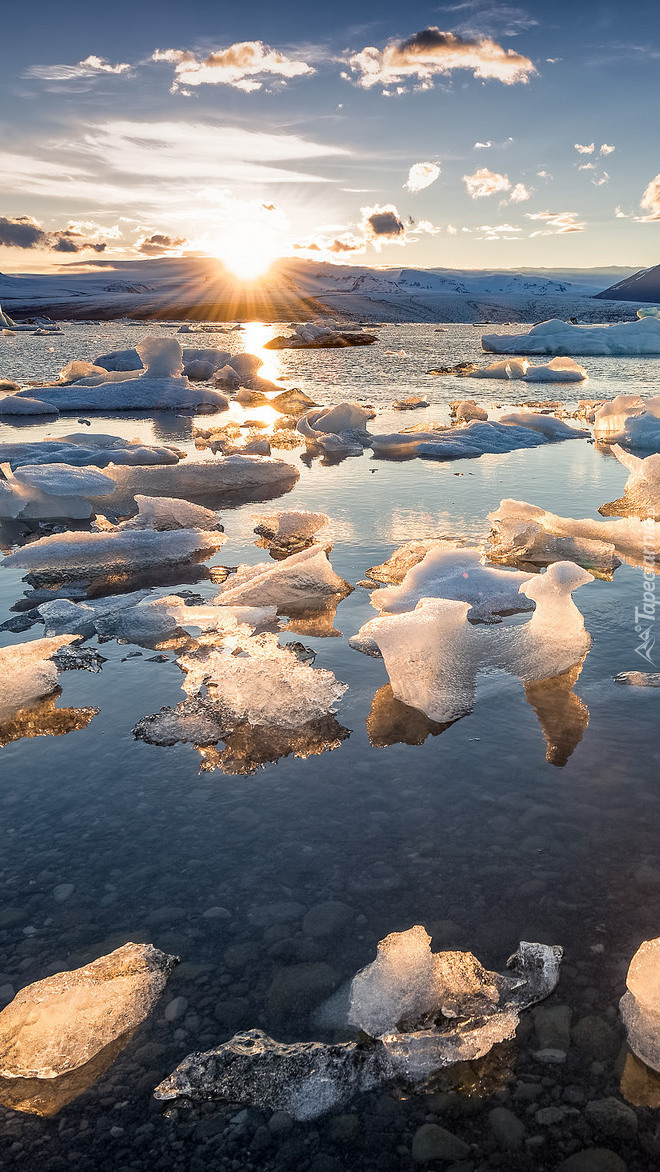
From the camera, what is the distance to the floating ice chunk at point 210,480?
664 centimetres

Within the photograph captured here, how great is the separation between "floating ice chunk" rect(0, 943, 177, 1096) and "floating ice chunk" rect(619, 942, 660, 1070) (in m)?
1.00

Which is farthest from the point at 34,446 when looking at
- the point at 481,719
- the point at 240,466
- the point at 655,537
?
the point at 481,719

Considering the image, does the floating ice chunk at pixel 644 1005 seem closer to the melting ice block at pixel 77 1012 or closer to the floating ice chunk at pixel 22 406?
the melting ice block at pixel 77 1012

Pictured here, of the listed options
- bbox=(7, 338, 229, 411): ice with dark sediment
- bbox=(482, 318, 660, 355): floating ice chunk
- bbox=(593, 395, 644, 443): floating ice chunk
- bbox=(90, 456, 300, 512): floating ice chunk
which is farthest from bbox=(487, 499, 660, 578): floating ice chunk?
bbox=(482, 318, 660, 355): floating ice chunk

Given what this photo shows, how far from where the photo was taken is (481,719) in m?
2.80

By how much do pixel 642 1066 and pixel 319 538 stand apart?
397cm

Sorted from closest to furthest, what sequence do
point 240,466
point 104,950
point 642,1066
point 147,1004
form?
point 642,1066 < point 147,1004 < point 104,950 < point 240,466

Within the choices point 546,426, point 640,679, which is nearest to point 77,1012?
point 640,679

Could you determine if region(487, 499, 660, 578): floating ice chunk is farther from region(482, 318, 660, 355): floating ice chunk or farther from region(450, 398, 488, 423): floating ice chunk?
region(482, 318, 660, 355): floating ice chunk

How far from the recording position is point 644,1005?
1.58 metres

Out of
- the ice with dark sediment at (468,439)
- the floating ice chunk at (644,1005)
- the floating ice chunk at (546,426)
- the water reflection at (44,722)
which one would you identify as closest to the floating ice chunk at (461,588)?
the water reflection at (44,722)

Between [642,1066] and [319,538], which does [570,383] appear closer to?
[319,538]

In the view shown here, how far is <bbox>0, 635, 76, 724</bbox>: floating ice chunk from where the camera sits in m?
2.95

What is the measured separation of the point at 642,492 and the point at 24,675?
471cm
